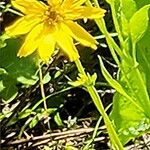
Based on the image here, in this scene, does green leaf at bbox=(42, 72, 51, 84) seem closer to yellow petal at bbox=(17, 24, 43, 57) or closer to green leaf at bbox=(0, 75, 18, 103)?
green leaf at bbox=(0, 75, 18, 103)

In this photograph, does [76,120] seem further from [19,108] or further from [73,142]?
[19,108]

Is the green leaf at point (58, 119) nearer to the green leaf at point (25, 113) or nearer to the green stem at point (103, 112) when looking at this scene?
the green leaf at point (25, 113)

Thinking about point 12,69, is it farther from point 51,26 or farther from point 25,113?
point 51,26

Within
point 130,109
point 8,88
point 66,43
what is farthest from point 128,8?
point 8,88

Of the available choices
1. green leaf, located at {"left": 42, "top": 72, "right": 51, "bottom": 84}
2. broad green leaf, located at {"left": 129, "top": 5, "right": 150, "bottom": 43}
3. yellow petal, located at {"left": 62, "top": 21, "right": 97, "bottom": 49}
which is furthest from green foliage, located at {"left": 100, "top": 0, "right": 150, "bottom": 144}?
green leaf, located at {"left": 42, "top": 72, "right": 51, "bottom": 84}

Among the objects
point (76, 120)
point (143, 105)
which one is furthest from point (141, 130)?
point (76, 120)
